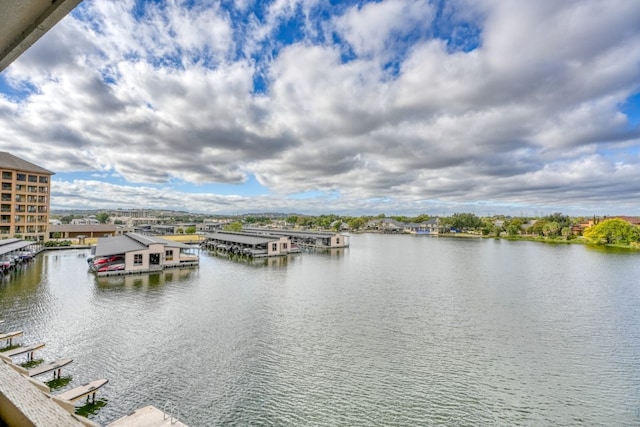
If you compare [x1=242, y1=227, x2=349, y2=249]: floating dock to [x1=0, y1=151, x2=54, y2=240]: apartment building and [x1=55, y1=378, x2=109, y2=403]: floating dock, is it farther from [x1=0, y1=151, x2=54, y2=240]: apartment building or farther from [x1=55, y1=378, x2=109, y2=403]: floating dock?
[x1=55, y1=378, x2=109, y2=403]: floating dock

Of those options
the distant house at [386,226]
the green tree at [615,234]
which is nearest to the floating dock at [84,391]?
the green tree at [615,234]

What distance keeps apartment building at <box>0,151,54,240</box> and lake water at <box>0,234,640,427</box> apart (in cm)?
1962

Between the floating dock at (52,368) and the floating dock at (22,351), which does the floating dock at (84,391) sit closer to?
the floating dock at (52,368)

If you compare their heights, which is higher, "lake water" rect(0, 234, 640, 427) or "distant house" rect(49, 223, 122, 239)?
"distant house" rect(49, 223, 122, 239)

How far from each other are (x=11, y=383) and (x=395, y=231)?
9043cm

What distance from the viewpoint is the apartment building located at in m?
32.7

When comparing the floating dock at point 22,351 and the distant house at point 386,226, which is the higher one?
the distant house at point 386,226

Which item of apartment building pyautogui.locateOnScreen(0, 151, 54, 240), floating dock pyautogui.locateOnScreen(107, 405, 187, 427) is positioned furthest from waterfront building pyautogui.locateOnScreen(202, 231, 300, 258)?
floating dock pyautogui.locateOnScreen(107, 405, 187, 427)

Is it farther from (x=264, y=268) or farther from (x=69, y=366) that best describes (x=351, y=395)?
(x=264, y=268)

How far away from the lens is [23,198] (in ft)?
112

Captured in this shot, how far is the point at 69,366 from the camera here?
8.30m

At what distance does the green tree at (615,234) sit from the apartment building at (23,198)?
7755 centimetres

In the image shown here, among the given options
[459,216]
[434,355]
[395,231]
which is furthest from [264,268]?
[459,216]

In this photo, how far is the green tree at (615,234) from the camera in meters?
46.7
